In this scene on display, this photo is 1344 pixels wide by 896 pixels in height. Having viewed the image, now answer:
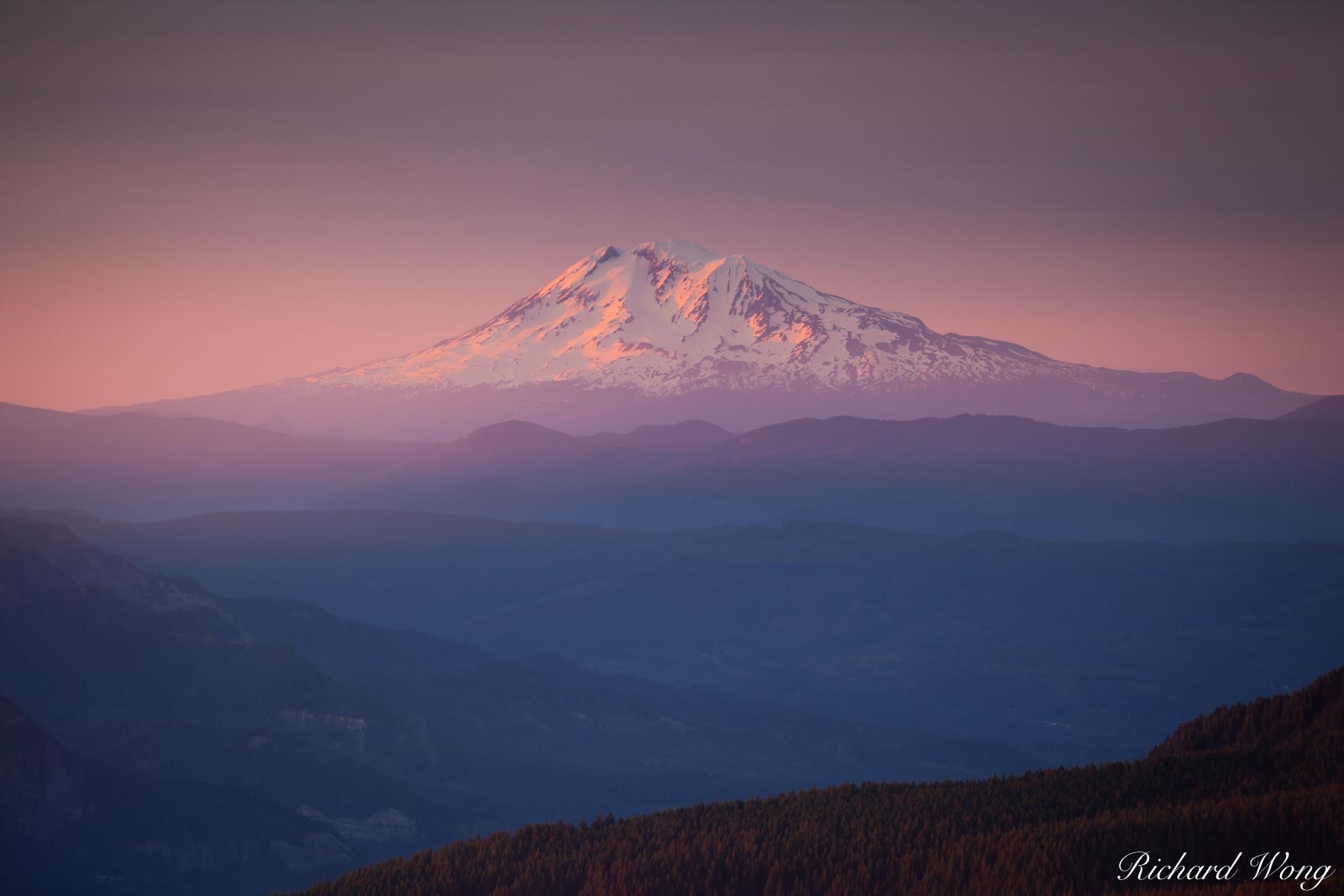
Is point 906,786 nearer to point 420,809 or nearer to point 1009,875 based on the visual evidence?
point 1009,875

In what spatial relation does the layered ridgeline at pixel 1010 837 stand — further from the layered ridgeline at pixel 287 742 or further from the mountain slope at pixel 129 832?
the layered ridgeline at pixel 287 742

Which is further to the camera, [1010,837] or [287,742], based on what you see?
[287,742]

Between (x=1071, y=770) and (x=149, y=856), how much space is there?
7144cm

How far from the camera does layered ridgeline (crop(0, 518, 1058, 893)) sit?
3885 inches

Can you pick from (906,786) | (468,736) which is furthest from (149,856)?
(906,786)

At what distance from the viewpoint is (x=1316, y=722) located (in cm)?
4397

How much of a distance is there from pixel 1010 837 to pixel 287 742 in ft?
315

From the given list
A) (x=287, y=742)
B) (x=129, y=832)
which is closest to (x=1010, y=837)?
(x=129, y=832)

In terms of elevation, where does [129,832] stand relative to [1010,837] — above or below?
below

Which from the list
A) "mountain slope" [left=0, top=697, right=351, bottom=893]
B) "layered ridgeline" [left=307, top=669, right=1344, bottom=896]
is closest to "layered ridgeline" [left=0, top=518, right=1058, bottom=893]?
"mountain slope" [left=0, top=697, right=351, bottom=893]

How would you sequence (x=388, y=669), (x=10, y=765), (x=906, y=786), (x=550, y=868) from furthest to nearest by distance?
(x=388, y=669) → (x=10, y=765) → (x=906, y=786) → (x=550, y=868)

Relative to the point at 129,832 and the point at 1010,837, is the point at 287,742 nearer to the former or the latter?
the point at 129,832

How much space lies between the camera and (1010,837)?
40.1m

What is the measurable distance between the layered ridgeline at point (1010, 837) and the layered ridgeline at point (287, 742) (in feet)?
165
